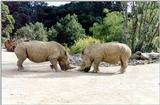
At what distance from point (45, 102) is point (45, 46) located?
238cm

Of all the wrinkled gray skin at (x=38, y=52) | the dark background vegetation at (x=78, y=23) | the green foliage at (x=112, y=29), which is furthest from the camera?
the green foliage at (x=112, y=29)

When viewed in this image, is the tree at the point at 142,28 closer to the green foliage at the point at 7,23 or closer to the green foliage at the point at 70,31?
the green foliage at the point at 70,31

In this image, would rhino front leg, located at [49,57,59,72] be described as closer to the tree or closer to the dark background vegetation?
the dark background vegetation

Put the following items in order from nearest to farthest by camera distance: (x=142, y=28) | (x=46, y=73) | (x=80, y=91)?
(x=80, y=91) < (x=46, y=73) < (x=142, y=28)

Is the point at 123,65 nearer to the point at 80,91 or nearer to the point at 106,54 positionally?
the point at 106,54

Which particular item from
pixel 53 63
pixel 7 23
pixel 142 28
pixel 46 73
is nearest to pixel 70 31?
pixel 46 73

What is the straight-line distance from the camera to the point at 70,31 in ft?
15.5

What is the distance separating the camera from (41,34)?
17.2 ft

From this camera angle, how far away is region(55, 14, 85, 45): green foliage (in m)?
4.45

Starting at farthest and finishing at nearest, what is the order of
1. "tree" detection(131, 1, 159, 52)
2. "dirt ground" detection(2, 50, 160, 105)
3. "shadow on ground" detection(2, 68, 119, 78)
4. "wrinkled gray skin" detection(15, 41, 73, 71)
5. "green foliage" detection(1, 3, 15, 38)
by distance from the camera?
"tree" detection(131, 1, 159, 52)
"wrinkled gray skin" detection(15, 41, 73, 71)
"shadow on ground" detection(2, 68, 119, 78)
"green foliage" detection(1, 3, 15, 38)
"dirt ground" detection(2, 50, 160, 105)

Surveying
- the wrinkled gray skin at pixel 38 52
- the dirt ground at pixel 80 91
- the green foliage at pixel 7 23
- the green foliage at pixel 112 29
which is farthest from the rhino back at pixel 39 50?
the green foliage at pixel 7 23

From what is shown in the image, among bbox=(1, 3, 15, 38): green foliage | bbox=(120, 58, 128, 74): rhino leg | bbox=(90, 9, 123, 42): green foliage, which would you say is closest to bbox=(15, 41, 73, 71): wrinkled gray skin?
bbox=(90, 9, 123, 42): green foliage

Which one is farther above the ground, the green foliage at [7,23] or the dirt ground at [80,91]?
the green foliage at [7,23]

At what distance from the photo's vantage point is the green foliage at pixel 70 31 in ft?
14.6
